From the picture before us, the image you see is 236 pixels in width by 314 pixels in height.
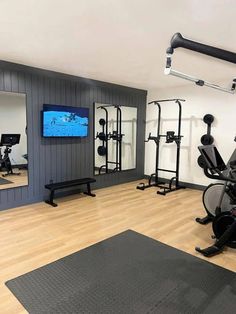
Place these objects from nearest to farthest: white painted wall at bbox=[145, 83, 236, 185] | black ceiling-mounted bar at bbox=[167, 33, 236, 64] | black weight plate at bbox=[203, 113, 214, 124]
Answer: black ceiling-mounted bar at bbox=[167, 33, 236, 64] < white painted wall at bbox=[145, 83, 236, 185] < black weight plate at bbox=[203, 113, 214, 124]

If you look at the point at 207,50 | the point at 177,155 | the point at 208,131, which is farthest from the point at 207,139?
the point at 207,50

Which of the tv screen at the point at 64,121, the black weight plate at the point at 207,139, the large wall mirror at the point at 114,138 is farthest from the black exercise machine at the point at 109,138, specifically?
the black weight plate at the point at 207,139

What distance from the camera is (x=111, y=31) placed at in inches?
94.8

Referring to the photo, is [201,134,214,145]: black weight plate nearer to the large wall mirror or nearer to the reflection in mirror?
the large wall mirror

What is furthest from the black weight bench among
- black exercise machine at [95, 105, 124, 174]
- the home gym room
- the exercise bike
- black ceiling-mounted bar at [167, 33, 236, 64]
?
black ceiling-mounted bar at [167, 33, 236, 64]

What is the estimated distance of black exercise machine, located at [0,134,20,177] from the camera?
12.9 feet

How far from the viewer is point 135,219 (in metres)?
3.46

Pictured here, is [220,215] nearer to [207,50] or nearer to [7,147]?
[207,50]

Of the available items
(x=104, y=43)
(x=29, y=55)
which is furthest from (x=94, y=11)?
(x=29, y=55)

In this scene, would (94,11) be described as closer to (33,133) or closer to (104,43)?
(104,43)

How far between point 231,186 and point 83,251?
6.17 feet

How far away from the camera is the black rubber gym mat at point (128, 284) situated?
173 cm

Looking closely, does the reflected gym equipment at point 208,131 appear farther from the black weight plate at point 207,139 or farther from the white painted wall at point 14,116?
the white painted wall at point 14,116

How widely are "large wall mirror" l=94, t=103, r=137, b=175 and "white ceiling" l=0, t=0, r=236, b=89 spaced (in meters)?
1.46
